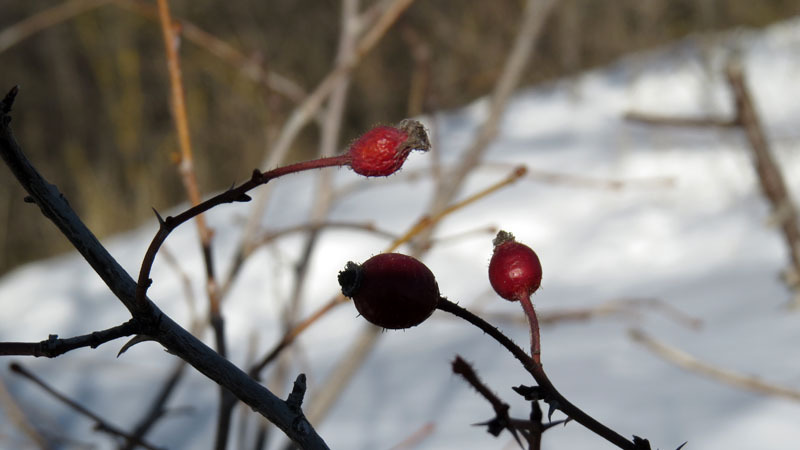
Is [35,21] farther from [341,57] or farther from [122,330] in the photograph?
[122,330]

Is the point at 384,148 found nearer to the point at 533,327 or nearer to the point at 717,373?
the point at 533,327

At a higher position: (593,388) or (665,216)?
(665,216)

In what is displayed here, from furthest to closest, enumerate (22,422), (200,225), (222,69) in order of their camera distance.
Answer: (222,69) → (22,422) → (200,225)

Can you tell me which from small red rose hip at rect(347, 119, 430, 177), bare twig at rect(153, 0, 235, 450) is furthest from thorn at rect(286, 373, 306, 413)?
bare twig at rect(153, 0, 235, 450)

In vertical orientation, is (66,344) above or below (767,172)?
below

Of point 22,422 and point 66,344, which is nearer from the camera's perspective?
point 66,344

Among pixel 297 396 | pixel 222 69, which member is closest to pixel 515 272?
pixel 297 396

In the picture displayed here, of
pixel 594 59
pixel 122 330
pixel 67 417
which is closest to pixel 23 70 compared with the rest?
pixel 594 59
